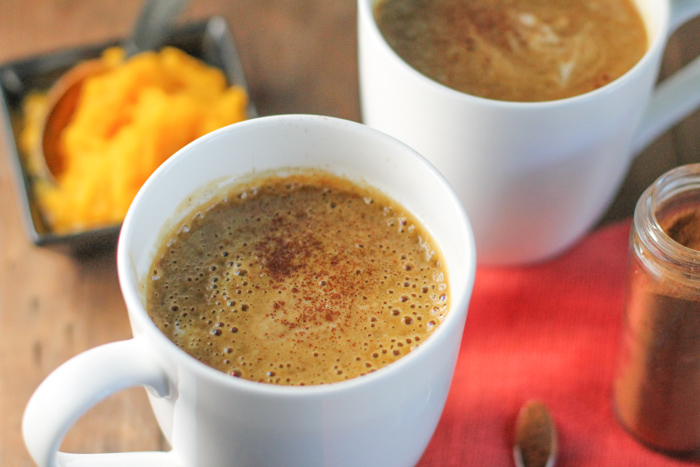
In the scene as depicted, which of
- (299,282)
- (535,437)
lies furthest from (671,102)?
(299,282)

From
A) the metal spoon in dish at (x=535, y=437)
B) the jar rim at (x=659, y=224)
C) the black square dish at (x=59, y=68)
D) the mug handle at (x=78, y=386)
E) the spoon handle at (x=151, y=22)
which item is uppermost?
the mug handle at (x=78, y=386)

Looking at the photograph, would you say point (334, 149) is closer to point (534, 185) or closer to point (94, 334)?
point (534, 185)

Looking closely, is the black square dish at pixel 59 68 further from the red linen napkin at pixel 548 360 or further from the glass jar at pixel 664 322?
the glass jar at pixel 664 322

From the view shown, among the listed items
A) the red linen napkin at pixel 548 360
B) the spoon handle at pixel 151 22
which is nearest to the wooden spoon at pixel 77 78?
the spoon handle at pixel 151 22

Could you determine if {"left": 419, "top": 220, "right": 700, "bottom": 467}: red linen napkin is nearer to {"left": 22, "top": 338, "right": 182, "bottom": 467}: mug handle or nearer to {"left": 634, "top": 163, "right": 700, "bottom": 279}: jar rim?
{"left": 634, "top": 163, "right": 700, "bottom": 279}: jar rim

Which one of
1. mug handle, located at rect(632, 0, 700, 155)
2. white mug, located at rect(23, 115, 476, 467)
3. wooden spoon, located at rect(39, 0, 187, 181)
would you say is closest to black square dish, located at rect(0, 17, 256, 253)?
wooden spoon, located at rect(39, 0, 187, 181)

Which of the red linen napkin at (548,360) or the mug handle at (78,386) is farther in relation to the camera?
the red linen napkin at (548,360)

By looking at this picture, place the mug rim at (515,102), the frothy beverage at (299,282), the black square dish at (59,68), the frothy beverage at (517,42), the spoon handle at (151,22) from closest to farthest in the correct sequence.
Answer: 1. the frothy beverage at (299,282)
2. the mug rim at (515,102)
3. the frothy beverage at (517,42)
4. the black square dish at (59,68)
5. the spoon handle at (151,22)
